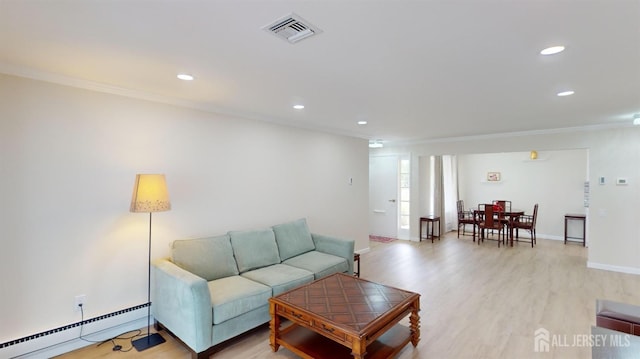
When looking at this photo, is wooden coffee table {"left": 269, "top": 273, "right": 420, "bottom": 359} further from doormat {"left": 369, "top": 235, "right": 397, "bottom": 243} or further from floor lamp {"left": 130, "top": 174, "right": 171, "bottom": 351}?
doormat {"left": 369, "top": 235, "right": 397, "bottom": 243}

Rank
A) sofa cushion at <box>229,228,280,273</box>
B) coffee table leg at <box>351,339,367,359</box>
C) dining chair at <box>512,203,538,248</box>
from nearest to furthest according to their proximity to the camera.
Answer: coffee table leg at <box>351,339,367,359</box>
sofa cushion at <box>229,228,280,273</box>
dining chair at <box>512,203,538,248</box>

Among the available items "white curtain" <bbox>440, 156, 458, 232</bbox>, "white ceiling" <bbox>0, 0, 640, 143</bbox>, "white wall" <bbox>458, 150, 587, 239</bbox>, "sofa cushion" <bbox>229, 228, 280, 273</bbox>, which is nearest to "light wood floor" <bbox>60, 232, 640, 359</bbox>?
"sofa cushion" <bbox>229, 228, 280, 273</bbox>

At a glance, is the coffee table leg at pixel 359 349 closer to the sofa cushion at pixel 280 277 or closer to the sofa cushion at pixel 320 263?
the sofa cushion at pixel 280 277

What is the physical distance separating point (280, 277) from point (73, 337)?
1.84m

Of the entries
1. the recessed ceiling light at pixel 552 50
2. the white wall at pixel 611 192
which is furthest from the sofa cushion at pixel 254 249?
the white wall at pixel 611 192

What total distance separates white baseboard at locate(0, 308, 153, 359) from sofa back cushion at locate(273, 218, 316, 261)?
162 centimetres

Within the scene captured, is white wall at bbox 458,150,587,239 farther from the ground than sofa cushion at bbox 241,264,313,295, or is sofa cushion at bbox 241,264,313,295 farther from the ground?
white wall at bbox 458,150,587,239

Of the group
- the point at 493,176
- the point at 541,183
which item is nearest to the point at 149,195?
Result: the point at 493,176

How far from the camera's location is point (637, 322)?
1943 mm

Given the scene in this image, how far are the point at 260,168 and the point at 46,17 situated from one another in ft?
8.71

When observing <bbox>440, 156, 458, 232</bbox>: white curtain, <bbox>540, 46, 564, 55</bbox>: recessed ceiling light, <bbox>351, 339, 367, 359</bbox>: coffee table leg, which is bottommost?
<bbox>351, 339, 367, 359</bbox>: coffee table leg

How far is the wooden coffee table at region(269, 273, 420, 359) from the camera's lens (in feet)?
7.20

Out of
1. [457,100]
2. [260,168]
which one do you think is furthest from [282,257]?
[457,100]

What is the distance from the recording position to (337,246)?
13.3 ft
